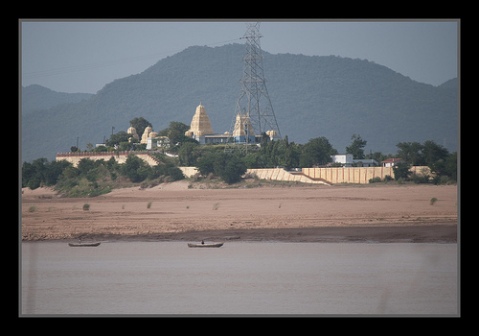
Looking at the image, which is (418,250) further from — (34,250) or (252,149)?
(252,149)

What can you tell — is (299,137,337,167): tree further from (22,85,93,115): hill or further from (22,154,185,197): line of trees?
(22,85,93,115): hill

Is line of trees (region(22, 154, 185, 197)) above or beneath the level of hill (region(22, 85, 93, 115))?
beneath

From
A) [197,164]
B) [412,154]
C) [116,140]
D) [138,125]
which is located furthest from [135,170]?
[138,125]

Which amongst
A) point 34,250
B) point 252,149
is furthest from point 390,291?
point 252,149

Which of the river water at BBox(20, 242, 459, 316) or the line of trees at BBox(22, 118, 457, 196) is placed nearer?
the river water at BBox(20, 242, 459, 316)

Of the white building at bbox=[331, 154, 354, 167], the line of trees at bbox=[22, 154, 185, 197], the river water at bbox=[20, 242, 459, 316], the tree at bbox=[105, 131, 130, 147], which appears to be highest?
the tree at bbox=[105, 131, 130, 147]

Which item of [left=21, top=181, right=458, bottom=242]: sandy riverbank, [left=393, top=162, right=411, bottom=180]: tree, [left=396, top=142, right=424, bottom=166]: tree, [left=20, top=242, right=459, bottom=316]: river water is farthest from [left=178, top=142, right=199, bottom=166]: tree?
[left=20, top=242, right=459, bottom=316]: river water

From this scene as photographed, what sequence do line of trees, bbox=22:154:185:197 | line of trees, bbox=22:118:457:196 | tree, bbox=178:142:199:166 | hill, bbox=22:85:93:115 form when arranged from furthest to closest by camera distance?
tree, bbox=178:142:199:166 → line of trees, bbox=22:154:185:197 → line of trees, bbox=22:118:457:196 → hill, bbox=22:85:93:115

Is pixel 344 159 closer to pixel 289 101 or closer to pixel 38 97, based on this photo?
pixel 38 97

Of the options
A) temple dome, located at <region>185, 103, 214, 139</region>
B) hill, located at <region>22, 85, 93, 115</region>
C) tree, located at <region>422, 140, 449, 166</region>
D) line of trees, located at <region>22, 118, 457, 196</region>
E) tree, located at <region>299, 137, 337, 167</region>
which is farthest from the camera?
temple dome, located at <region>185, 103, 214, 139</region>
